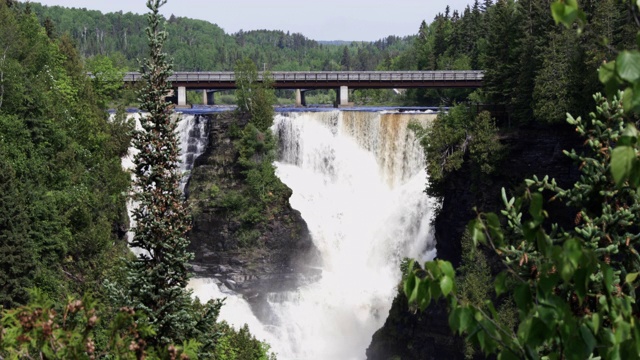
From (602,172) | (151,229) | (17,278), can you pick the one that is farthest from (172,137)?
(17,278)

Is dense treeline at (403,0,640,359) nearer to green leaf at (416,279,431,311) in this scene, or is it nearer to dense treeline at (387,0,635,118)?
green leaf at (416,279,431,311)

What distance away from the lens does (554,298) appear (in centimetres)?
461

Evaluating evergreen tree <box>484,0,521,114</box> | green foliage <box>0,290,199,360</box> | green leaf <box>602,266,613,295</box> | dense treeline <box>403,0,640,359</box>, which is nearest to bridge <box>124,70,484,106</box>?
evergreen tree <box>484,0,521,114</box>

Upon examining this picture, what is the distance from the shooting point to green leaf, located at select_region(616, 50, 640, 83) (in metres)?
4.01

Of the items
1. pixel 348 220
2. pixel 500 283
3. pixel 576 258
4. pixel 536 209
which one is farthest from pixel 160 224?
pixel 348 220

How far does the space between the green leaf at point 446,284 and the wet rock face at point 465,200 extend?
3619 cm

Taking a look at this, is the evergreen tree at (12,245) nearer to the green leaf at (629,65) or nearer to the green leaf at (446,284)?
the green leaf at (446,284)

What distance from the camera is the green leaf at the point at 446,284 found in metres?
4.71

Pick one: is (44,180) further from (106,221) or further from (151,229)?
(151,229)

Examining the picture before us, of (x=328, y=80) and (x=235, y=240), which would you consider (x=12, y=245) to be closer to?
(x=235, y=240)

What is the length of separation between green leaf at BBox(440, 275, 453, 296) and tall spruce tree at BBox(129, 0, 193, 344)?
14111 mm

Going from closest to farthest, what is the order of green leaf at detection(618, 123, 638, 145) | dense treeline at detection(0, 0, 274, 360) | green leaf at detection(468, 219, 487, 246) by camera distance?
green leaf at detection(618, 123, 638, 145) < green leaf at detection(468, 219, 487, 246) < dense treeline at detection(0, 0, 274, 360)

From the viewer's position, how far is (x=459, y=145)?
156ft

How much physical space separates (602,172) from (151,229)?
11928 mm
